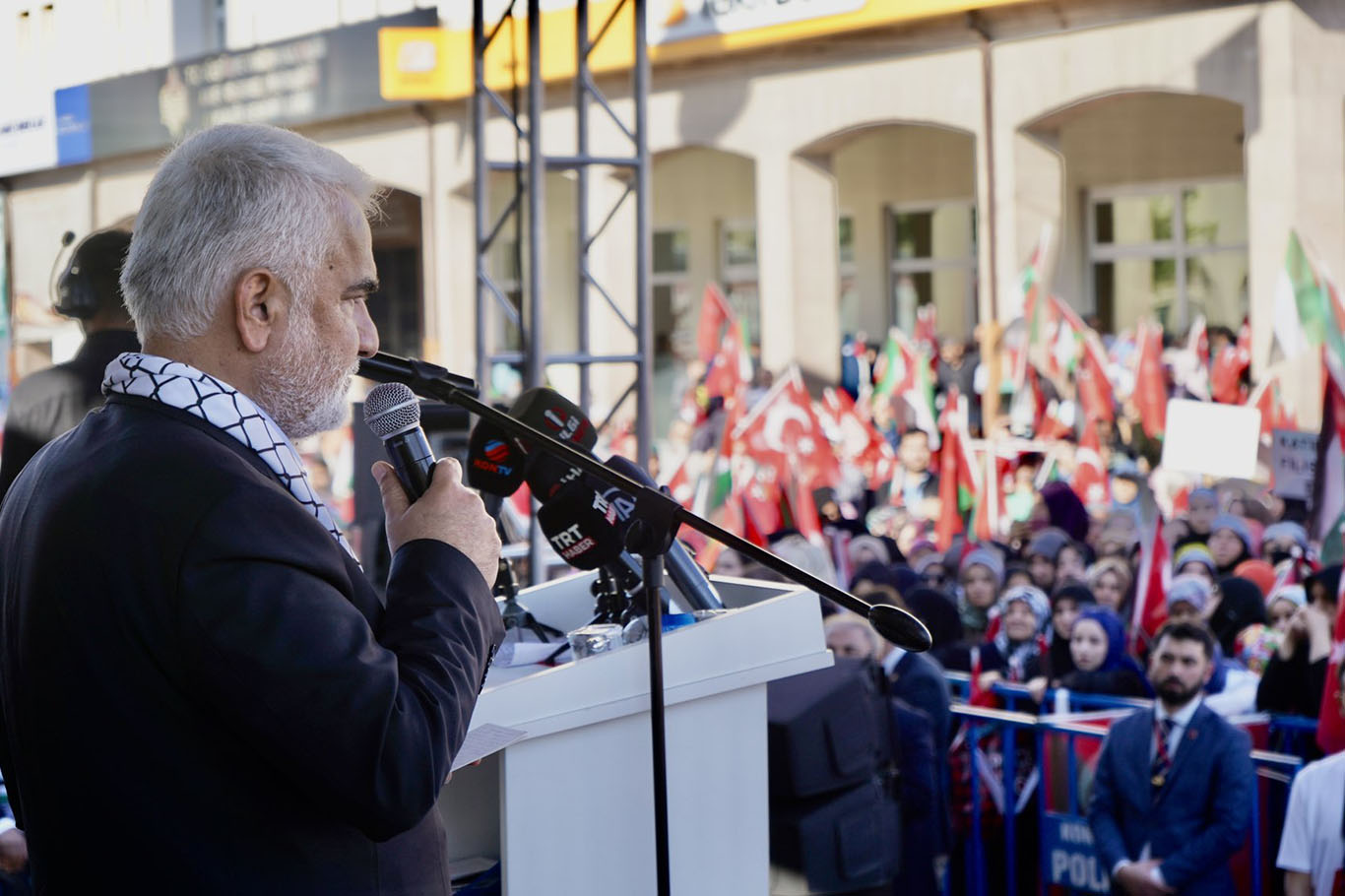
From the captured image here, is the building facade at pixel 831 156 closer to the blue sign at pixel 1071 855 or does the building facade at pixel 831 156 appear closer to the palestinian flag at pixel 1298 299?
the palestinian flag at pixel 1298 299

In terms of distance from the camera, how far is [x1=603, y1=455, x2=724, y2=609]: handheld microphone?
2.20m

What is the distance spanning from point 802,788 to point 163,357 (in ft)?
4.87

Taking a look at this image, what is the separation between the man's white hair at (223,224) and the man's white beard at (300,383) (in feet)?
0.13

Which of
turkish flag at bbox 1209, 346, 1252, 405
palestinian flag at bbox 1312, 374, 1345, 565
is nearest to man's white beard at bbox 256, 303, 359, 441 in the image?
palestinian flag at bbox 1312, 374, 1345, 565

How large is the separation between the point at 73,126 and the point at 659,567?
654 inches

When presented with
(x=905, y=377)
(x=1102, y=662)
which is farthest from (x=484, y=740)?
(x=905, y=377)

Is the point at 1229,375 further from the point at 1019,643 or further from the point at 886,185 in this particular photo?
the point at 886,185

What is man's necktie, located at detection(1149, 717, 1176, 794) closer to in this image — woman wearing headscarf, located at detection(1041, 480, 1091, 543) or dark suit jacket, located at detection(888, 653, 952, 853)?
dark suit jacket, located at detection(888, 653, 952, 853)

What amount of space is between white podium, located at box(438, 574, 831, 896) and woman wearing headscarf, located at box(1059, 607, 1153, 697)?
162 inches

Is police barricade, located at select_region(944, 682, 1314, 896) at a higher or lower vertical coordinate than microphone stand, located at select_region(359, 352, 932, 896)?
lower

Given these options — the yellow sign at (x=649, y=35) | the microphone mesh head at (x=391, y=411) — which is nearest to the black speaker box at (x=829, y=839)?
the microphone mesh head at (x=391, y=411)

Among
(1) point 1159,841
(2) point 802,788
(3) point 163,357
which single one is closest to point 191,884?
(3) point 163,357

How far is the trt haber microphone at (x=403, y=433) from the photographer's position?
1630 mm

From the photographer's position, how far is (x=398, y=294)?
76.1ft
